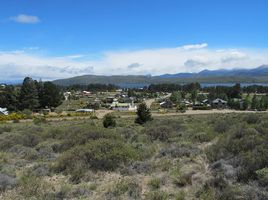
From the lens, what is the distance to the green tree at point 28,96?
7119 cm

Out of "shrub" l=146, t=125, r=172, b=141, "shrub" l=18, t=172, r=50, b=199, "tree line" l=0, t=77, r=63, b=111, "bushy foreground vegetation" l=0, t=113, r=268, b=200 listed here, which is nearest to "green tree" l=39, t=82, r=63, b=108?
"tree line" l=0, t=77, r=63, b=111

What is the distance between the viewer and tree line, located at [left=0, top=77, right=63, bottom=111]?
7162 cm

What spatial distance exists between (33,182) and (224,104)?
89679mm

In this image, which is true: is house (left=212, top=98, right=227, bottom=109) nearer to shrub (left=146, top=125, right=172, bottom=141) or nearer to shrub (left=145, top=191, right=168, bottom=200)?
shrub (left=146, top=125, right=172, bottom=141)

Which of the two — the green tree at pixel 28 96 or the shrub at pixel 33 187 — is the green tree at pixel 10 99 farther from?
the shrub at pixel 33 187

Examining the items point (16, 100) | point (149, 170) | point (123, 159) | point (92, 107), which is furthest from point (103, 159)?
point (92, 107)

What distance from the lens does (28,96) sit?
71.6m

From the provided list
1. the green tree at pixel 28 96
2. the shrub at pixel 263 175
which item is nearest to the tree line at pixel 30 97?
the green tree at pixel 28 96

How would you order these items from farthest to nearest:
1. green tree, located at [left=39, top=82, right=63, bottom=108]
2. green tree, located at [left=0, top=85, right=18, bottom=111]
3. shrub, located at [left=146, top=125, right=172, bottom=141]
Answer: green tree, located at [left=39, top=82, right=63, bottom=108] → green tree, located at [left=0, top=85, right=18, bottom=111] → shrub, located at [left=146, top=125, right=172, bottom=141]

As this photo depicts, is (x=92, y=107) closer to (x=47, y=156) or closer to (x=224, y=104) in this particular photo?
(x=224, y=104)

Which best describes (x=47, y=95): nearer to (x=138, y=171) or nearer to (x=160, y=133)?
(x=160, y=133)

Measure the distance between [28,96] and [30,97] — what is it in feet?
1.99

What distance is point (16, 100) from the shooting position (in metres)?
73.5

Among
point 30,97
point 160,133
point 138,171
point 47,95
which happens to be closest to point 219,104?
point 47,95
